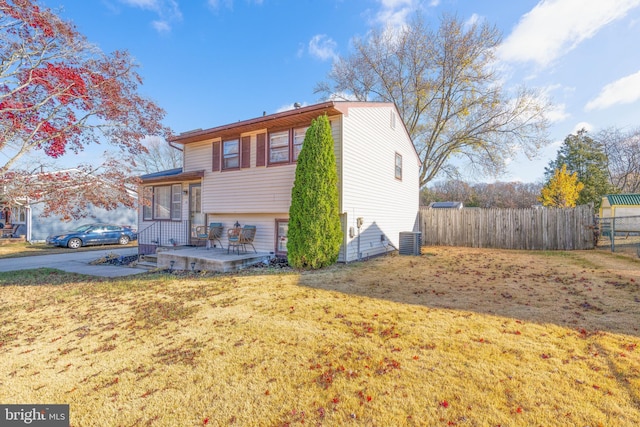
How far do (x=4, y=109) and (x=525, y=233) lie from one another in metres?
17.3

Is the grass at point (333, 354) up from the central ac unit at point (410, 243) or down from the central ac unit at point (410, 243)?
down

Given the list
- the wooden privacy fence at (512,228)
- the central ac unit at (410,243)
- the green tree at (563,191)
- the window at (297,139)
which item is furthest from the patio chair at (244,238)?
the green tree at (563,191)

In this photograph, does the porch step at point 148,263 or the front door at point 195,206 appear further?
the front door at point 195,206

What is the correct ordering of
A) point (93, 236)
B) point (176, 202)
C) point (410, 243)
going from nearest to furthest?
1. point (410, 243)
2. point (176, 202)
3. point (93, 236)

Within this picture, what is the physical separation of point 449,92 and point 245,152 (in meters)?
15.1

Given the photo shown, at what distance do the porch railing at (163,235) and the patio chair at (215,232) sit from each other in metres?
1.61

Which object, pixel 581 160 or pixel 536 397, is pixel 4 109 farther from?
pixel 581 160

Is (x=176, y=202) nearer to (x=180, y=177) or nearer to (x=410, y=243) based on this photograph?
(x=180, y=177)

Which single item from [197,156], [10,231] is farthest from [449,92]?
[10,231]

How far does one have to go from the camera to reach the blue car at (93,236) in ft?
53.7

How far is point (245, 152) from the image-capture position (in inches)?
401

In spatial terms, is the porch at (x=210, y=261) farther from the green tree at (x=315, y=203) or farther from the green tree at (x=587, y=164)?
the green tree at (x=587, y=164)

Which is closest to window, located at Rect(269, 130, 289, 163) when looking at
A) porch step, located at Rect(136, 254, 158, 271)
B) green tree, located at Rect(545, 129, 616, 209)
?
porch step, located at Rect(136, 254, 158, 271)

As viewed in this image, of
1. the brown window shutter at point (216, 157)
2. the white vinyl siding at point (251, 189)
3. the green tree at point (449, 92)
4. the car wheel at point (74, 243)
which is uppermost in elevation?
the green tree at point (449, 92)
